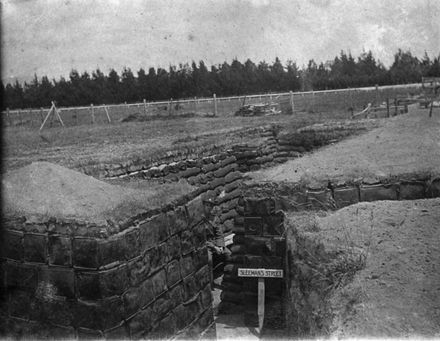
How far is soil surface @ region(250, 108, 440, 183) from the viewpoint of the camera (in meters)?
5.82

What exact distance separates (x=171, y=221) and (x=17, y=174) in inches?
67.8

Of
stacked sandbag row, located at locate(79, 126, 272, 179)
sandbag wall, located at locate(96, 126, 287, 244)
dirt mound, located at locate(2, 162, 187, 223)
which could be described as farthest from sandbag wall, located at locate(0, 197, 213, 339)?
sandbag wall, located at locate(96, 126, 287, 244)

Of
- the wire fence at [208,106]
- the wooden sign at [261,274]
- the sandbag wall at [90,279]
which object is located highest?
the wire fence at [208,106]

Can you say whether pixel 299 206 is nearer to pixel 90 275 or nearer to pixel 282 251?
pixel 282 251

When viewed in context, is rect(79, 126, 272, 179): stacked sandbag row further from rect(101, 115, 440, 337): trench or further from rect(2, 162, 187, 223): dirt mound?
rect(2, 162, 187, 223): dirt mound

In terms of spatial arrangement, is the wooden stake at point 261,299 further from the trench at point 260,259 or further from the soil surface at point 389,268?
the soil surface at point 389,268

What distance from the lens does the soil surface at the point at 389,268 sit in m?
2.69

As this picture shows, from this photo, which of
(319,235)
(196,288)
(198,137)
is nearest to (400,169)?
(319,235)

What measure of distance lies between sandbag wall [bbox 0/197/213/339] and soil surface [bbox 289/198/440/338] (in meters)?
1.51

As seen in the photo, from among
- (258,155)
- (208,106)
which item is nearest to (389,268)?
(258,155)

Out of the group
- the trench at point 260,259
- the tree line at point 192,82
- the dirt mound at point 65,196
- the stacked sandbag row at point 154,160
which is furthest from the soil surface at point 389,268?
the tree line at point 192,82

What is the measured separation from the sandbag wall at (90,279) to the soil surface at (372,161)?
2.14m

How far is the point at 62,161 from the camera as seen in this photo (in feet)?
30.2

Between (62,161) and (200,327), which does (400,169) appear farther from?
(62,161)
